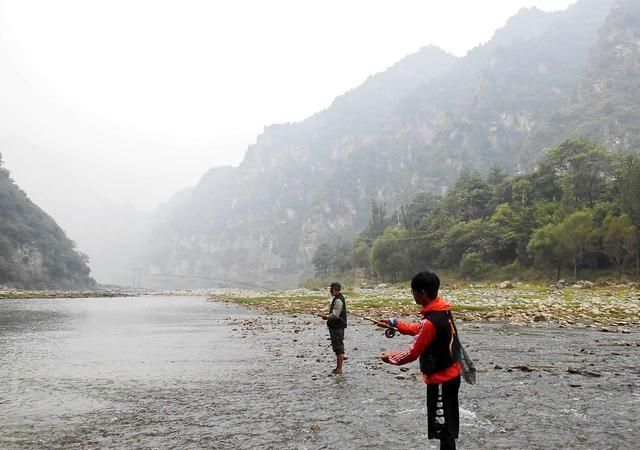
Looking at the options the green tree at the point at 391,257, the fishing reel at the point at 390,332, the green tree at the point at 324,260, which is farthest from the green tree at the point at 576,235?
the green tree at the point at 324,260

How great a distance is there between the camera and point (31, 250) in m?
148

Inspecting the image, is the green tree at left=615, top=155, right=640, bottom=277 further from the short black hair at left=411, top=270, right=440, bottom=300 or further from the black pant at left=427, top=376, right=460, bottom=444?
the short black hair at left=411, top=270, right=440, bottom=300

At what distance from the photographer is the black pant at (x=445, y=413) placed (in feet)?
21.0

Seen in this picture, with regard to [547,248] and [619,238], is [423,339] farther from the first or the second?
[547,248]

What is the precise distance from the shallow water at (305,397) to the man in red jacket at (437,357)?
1665 millimetres

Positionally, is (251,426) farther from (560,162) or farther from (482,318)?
(560,162)

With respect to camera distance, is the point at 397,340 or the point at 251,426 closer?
the point at 251,426

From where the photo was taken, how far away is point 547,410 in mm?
9719

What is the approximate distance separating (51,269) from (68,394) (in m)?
167

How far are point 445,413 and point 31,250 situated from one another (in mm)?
172767

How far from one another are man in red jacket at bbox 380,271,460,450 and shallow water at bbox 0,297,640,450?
5.46 ft

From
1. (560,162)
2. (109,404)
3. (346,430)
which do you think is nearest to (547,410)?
(346,430)

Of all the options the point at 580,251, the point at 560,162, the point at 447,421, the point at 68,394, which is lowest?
the point at 68,394

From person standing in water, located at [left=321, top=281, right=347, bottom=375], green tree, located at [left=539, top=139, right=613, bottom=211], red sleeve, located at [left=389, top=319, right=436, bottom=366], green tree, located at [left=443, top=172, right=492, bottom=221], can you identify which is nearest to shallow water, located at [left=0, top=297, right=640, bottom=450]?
person standing in water, located at [left=321, top=281, right=347, bottom=375]
